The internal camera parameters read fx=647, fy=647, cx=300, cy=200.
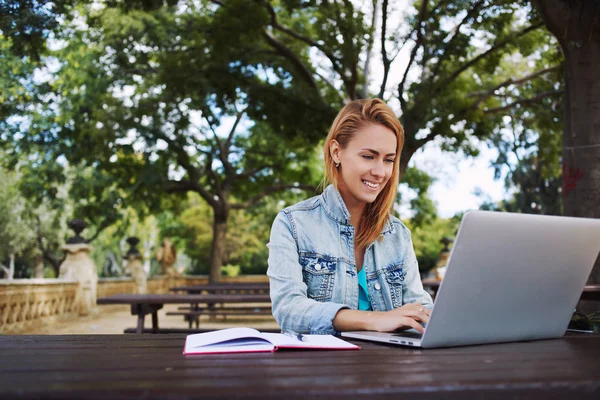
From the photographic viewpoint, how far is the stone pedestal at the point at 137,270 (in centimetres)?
1799

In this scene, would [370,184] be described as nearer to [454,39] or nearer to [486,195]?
[454,39]

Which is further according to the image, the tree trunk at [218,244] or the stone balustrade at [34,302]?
the tree trunk at [218,244]

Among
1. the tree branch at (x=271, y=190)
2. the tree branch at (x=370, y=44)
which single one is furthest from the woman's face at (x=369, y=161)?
the tree branch at (x=271, y=190)

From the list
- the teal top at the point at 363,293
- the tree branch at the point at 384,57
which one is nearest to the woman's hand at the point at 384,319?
Answer: the teal top at the point at 363,293

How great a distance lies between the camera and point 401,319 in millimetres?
1846

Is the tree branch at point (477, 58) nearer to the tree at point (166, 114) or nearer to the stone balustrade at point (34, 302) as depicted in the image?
the tree at point (166, 114)

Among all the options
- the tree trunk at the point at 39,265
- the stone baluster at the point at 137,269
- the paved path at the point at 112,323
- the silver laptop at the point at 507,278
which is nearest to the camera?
the silver laptop at the point at 507,278

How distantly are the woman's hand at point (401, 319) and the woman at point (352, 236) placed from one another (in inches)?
10.7

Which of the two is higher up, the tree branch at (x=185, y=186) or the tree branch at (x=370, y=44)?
the tree branch at (x=370, y=44)

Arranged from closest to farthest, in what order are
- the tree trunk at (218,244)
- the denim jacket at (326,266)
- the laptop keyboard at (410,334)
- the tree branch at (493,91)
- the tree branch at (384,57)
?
the laptop keyboard at (410,334)
the denim jacket at (326,266)
the tree branch at (384,57)
the tree branch at (493,91)
the tree trunk at (218,244)

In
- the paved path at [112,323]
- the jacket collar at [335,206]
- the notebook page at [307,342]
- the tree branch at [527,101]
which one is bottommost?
the paved path at [112,323]

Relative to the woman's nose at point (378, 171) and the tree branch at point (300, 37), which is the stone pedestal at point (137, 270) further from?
the woman's nose at point (378, 171)

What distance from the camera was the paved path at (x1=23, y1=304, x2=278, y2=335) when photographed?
10.8m

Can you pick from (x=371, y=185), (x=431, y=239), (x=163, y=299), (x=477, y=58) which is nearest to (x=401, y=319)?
(x=371, y=185)
